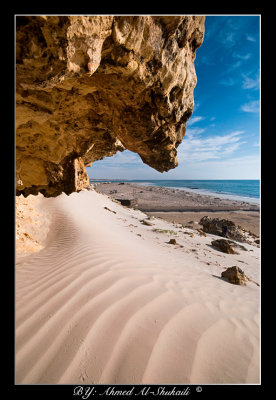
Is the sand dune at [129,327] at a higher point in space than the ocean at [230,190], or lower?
lower

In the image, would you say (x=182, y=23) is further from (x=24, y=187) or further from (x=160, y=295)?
(x=24, y=187)

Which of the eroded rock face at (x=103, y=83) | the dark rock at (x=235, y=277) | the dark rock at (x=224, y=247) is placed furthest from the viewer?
the dark rock at (x=224, y=247)

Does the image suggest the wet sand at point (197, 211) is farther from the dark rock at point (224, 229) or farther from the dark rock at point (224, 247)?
the dark rock at point (224, 247)

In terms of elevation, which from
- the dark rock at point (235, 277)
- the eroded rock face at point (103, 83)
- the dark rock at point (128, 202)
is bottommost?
the dark rock at point (235, 277)

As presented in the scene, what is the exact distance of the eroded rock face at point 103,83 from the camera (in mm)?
1420

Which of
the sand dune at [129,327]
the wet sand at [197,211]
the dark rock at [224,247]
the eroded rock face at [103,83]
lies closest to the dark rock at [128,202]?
the wet sand at [197,211]

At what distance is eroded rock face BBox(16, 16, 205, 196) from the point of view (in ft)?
4.66

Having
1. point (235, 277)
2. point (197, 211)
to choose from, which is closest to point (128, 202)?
point (197, 211)

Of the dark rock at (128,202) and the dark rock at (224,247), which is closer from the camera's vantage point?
the dark rock at (224,247)

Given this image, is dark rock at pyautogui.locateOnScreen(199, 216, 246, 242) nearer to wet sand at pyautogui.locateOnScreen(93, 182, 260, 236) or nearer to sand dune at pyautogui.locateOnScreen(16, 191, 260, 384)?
wet sand at pyautogui.locateOnScreen(93, 182, 260, 236)

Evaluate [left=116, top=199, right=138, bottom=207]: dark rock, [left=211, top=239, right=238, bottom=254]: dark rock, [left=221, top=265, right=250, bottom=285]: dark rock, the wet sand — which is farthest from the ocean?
[left=221, top=265, right=250, bottom=285]: dark rock

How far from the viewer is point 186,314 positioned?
1.83 metres

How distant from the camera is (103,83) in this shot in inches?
97.7

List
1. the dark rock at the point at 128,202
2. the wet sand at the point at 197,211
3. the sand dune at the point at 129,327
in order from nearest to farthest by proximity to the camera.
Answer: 1. the sand dune at the point at 129,327
2. the wet sand at the point at 197,211
3. the dark rock at the point at 128,202
